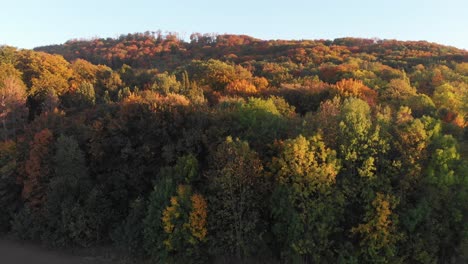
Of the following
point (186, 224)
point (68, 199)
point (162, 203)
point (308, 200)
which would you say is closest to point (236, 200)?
point (186, 224)

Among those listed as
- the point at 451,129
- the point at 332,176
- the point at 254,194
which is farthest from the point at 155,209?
the point at 451,129

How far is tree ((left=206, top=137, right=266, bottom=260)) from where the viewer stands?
2953 cm

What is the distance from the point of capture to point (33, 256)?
35344mm

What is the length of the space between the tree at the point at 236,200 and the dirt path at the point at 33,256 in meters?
12.8

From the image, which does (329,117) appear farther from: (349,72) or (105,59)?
(105,59)

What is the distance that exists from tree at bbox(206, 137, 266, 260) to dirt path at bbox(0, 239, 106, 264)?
1275cm

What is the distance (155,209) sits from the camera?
105 ft

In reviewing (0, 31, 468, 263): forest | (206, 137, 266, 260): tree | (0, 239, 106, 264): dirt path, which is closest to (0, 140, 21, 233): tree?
(0, 31, 468, 263): forest

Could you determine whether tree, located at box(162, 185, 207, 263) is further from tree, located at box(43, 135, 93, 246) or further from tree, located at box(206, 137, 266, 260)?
tree, located at box(43, 135, 93, 246)

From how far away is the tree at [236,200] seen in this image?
29531mm

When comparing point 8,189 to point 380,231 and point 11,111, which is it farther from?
point 380,231

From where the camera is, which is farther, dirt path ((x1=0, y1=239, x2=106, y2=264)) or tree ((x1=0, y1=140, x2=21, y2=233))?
tree ((x1=0, y1=140, x2=21, y2=233))

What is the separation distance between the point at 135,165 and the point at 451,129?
3251 cm

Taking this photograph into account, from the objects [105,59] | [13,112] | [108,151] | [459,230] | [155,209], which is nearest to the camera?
[459,230]
